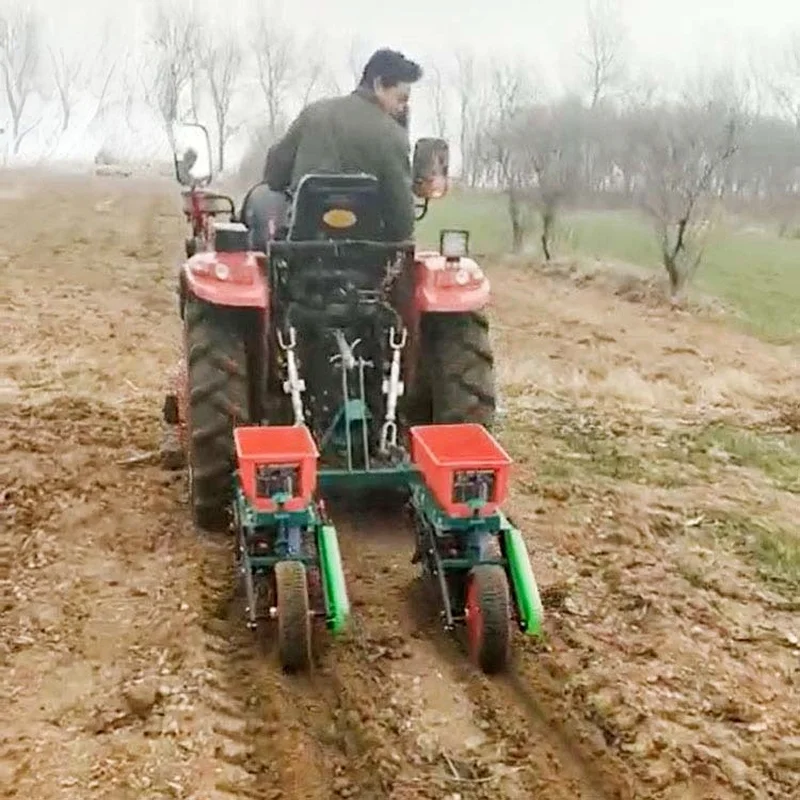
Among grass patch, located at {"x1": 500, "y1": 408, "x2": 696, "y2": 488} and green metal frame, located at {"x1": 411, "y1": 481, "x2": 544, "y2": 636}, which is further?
grass patch, located at {"x1": 500, "y1": 408, "x2": 696, "y2": 488}

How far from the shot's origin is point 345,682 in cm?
383

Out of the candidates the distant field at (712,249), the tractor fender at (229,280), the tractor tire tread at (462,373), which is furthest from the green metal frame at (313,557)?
the distant field at (712,249)

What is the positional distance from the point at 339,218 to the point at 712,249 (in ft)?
57.6

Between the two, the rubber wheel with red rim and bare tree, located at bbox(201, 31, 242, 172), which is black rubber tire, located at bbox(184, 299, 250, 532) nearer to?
the rubber wheel with red rim

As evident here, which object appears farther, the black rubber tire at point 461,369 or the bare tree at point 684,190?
the bare tree at point 684,190

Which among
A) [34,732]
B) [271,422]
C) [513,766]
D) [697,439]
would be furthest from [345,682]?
[697,439]

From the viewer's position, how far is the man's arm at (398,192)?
5.09m

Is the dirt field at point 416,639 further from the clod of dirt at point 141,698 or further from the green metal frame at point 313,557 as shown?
the green metal frame at point 313,557


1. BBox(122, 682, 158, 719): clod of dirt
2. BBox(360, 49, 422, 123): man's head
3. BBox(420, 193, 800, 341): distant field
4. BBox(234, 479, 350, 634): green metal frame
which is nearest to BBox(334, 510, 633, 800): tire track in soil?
BBox(234, 479, 350, 634): green metal frame

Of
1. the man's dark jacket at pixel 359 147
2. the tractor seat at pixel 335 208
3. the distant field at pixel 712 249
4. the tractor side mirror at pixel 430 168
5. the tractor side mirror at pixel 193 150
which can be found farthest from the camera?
the distant field at pixel 712 249

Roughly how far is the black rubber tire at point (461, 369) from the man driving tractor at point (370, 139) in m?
0.41

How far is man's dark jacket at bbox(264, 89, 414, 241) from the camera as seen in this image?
5.05 meters

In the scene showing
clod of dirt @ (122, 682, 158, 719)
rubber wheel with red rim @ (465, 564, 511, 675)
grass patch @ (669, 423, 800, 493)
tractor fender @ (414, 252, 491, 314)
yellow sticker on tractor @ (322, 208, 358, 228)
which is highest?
yellow sticker on tractor @ (322, 208, 358, 228)

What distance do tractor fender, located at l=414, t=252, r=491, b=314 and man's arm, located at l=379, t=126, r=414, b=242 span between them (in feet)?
0.50
